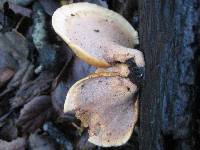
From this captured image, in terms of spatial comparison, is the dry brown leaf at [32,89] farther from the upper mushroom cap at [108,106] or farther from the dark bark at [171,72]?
the dark bark at [171,72]

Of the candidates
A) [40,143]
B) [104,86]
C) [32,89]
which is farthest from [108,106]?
[32,89]

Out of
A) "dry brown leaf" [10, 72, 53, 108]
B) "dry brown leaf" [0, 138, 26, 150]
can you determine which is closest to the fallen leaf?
"dry brown leaf" [0, 138, 26, 150]

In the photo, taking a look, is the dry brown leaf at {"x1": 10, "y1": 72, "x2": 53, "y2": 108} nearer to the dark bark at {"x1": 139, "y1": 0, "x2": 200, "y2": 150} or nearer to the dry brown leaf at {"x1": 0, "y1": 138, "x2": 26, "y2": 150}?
the dry brown leaf at {"x1": 0, "y1": 138, "x2": 26, "y2": 150}

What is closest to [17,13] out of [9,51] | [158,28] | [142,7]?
[9,51]

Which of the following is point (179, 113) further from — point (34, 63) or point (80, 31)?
point (34, 63)

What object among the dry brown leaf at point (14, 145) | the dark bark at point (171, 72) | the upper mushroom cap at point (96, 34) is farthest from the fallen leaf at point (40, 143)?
the dark bark at point (171, 72)

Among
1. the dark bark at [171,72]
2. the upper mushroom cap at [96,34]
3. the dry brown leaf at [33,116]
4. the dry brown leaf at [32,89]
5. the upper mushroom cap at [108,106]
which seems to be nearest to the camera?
the dark bark at [171,72]

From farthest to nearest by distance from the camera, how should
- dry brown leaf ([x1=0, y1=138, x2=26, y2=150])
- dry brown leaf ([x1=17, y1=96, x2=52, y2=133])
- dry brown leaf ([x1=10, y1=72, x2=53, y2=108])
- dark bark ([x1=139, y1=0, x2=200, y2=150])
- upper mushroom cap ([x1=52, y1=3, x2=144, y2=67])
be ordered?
dry brown leaf ([x1=10, y1=72, x2=53, y2=108]) → dry brown leaf ([x1=17, y1=96, x2=52, y2=133]) → dry brown leaf ([x1=0, y1=138, x2=26, y2=150]) → upper mushroom cap ([x1=52, y1=3, x2=144, y2=67]) → dark bark ([x1=139, y1=0, x2=200, y2=150])
